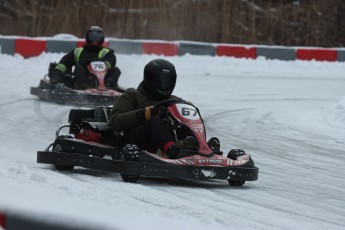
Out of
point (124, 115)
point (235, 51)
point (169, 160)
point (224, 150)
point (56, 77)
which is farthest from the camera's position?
point (235, 51)

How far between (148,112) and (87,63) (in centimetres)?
692

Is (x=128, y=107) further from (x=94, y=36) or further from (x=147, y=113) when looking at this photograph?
Result: (x=94, y=36)

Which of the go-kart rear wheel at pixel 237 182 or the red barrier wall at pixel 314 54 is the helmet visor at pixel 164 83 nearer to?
the go-kart rear wheel at pixel 237 182

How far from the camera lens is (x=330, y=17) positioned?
2509 centimetres

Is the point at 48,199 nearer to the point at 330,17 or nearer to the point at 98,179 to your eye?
the point at 98,179

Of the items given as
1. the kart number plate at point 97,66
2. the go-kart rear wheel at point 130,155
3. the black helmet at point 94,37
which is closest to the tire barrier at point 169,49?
the black helmet at point 94,37

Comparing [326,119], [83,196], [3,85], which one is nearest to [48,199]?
[83,196]

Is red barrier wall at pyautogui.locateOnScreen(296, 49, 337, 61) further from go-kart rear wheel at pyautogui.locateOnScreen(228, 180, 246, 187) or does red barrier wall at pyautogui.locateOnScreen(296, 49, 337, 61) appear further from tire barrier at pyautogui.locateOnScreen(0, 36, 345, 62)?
go-kart rear wheel at pyautogui.locateOnScreen(228, 180, 246, 187)

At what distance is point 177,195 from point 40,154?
69.3 inches

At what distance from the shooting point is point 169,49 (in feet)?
69.4

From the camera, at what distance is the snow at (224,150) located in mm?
4668

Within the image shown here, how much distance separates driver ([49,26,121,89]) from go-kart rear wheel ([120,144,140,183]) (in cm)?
700

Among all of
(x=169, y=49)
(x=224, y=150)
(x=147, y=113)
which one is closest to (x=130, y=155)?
(x=147, y=113)

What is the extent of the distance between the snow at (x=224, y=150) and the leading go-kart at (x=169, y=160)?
114mm
